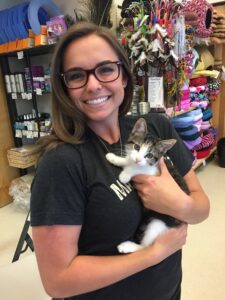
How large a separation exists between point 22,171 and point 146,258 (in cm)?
293

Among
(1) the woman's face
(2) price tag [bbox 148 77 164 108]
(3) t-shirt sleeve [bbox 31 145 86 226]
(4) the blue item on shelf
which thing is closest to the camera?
(3) t-shirt sleeve [bbox 31 145 86 226]

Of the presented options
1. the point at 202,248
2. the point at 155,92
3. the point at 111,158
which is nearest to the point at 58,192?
the point at 111,158

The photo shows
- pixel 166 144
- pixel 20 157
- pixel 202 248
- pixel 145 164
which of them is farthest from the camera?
pixel 20 157

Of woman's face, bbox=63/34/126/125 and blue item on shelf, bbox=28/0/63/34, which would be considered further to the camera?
blue item on shelf, bbox=28/0/63/34

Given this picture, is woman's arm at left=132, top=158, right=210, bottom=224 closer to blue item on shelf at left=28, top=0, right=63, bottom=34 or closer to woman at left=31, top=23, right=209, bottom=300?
woman at left=31, top=23, right=209, bottom=300

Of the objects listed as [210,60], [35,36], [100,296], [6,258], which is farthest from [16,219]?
[210,60]

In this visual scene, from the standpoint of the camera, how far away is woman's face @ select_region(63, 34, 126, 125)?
29.7 inches

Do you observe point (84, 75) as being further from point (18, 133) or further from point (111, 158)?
point (18, 133)

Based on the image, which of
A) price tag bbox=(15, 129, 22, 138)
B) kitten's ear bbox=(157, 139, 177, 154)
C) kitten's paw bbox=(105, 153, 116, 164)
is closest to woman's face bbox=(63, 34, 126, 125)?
kitten's paw bbox=(105, 153, 116, 164)

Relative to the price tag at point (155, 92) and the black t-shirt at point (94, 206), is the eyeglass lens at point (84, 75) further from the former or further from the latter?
the price tag at point (155, 92)

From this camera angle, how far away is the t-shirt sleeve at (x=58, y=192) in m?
0.65

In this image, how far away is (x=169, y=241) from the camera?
80cm

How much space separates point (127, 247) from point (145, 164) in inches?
13.9

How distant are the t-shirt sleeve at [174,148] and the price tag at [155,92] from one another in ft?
4.44
